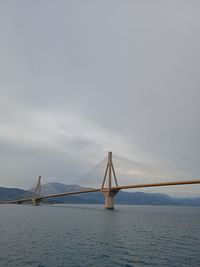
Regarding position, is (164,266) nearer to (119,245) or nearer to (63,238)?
(119,245)

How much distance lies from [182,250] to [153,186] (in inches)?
1778

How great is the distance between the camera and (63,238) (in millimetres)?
27219

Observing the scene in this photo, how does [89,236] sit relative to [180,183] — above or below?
below

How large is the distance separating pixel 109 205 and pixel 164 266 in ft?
223

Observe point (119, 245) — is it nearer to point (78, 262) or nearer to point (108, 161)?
point (78, 262)

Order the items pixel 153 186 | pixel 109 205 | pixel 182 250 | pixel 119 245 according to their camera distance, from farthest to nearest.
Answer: pixel 109 205 < pixel 153 186 < pixel 119 245 < pixel 182 250

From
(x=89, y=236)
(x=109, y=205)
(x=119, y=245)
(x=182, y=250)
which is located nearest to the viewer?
(x=182, y=250)

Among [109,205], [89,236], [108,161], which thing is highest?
[108,161]

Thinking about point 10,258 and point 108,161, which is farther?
point 108,161

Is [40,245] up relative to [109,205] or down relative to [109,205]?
down

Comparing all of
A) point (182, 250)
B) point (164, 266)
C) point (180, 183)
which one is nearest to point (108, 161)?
point (180, 183)

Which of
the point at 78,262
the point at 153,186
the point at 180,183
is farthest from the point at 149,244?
the point at 153,186

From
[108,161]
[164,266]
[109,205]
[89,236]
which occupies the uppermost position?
[108,161]

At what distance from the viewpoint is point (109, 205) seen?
84.2 meters
